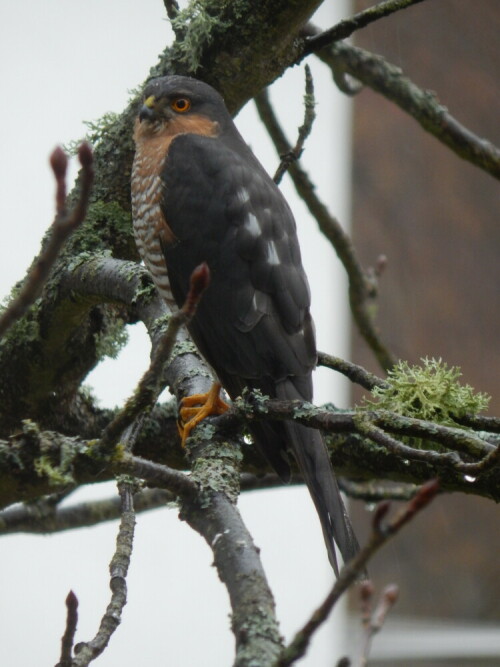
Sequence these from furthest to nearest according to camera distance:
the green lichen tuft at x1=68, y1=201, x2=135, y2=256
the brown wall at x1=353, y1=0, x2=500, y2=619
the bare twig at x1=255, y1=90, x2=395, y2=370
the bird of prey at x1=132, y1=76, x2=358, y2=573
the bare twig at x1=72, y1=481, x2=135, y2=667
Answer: the brown wall at x1=353, y1=0, x2=500, y2=619 → the bare twig at x1=255, y1=90, x2=395, y2=370 → the green lichen tuft at x1=68, y1=201, x2=135, y2=256 → the bird of prey at x1=132, y1=76, x2=358, y2=573 → the bare twig at x1=72, y1=481, x2=135, y2=667

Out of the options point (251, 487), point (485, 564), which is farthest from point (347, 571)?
point (485, 564)

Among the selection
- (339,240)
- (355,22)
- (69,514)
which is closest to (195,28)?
(355,22)

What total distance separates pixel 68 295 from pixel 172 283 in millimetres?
285

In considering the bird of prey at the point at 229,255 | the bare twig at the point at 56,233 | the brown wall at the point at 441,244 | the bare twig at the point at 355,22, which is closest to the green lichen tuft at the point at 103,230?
the bird of prey at the point at 229,255

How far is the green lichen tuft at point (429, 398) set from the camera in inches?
85.9

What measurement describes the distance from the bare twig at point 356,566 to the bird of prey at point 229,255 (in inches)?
45.8

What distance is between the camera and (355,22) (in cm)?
277

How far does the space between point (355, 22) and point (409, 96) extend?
73 cm

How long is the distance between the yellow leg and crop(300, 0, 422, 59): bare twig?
3.42 feet

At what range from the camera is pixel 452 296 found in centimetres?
Result: 684

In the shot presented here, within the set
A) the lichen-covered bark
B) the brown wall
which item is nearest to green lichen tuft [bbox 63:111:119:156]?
the lichen-covered bark

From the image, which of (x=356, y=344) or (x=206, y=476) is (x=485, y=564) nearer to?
(x=356, y=344)

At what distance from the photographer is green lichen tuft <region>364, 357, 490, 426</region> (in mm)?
2182

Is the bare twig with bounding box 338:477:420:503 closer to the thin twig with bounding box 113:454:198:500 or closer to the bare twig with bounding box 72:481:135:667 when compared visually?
the bare twig with bounding box 72:481:135:667
